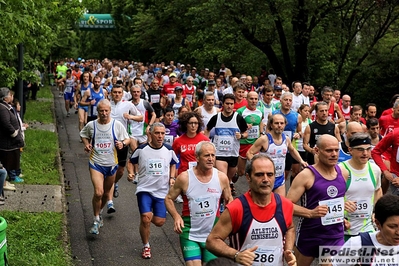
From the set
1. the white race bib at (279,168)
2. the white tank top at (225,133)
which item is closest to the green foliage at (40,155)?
the white tank top at (225,133)

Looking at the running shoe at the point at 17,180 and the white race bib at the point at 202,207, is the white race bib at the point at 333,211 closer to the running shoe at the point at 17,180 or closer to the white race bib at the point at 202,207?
the white race bib at the point at 202,207

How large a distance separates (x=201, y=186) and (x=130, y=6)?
48.5m

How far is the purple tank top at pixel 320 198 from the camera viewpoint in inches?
243

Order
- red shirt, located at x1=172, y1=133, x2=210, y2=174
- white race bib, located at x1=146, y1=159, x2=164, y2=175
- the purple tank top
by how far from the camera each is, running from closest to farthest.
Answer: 1. the purple tank top
2. white race bib, located at x1=146, y1=159, x2=164, y2=175
3. red shirt, located at x1=172, y1=133, x2=210, y2=174

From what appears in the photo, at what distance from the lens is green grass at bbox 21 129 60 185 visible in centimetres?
1294

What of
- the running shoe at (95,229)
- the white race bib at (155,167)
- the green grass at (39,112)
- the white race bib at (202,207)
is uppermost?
the white race bib at (155,167)

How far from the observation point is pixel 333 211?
6.21 meters

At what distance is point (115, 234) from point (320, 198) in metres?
4.43

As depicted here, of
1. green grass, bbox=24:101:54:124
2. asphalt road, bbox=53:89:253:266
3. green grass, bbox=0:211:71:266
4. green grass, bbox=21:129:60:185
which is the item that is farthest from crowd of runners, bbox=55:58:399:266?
green grass, bbox=24:101:54:124

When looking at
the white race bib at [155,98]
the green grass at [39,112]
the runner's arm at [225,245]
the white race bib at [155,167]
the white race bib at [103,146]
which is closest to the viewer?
the runner's arm at [225,245]

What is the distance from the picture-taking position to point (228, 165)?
11523 millimetres

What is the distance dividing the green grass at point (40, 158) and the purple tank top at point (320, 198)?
7.23 meters

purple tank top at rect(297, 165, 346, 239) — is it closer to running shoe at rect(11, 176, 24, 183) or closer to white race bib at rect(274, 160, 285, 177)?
white race bib at rect(274, 160, 285, 177)

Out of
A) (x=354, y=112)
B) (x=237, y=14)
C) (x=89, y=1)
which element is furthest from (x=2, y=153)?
(x=237, y=14)
